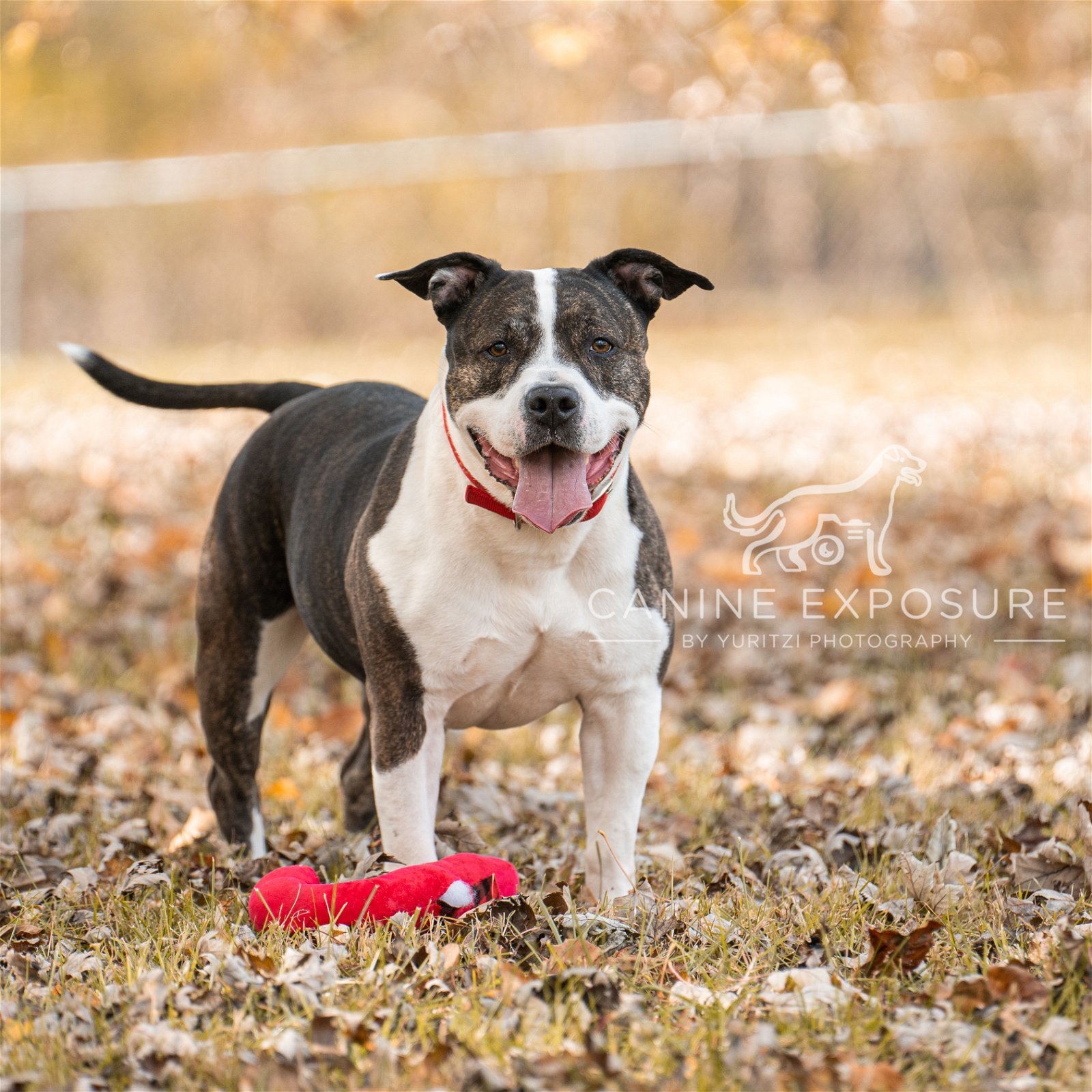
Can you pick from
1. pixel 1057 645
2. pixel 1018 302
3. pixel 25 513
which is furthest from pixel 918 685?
pixel 1018 302

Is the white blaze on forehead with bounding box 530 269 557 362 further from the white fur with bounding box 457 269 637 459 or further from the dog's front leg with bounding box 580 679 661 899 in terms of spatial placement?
the dog's front leg with bounding box 580 679 661 899

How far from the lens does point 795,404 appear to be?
10.8m

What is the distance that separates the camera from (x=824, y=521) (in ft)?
25.2

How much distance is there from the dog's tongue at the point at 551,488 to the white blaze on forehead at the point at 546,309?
241 millimetres

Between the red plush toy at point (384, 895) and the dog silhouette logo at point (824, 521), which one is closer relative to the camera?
the red plush toy at point (384, 895)

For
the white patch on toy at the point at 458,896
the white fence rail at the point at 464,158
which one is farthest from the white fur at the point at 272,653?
the white fence rail at the point at 464,158

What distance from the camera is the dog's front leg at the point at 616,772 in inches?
147

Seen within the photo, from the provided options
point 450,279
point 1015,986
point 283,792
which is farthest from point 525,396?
point 283,792

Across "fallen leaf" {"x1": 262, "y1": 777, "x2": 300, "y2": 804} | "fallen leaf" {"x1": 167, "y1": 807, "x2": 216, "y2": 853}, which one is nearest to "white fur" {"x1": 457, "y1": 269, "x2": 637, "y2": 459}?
"fallen leaf" {"x1": 167, "y1": 807, "x2": 216, "y2": 853}

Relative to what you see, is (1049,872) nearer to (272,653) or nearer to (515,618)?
(515,618)

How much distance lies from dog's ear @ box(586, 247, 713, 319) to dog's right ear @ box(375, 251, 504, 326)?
287 millimetres

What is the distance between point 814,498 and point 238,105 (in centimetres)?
1335

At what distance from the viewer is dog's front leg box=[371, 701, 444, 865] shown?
361 cm

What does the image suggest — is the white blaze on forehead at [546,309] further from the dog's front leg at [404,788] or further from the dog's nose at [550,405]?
the dog's front leg at [404,788]
